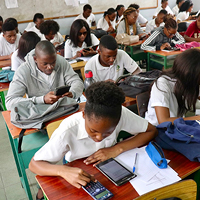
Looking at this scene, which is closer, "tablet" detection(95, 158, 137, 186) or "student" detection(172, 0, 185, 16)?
"tablet" detection(95, 158, 137, 186)

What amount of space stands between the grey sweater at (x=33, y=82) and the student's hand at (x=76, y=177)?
0.94 meters

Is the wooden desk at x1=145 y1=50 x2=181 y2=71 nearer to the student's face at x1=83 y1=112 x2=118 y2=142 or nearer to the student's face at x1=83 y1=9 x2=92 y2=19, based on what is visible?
the student's face at x1=83 y1=112 x2=118 y2=142

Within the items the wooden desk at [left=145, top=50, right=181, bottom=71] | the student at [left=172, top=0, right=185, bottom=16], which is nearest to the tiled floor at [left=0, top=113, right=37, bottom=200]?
the wooden desk at [left=145, top=50, right=181, bottom=71]

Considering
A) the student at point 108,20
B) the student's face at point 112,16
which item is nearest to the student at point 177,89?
the student at point 108,20

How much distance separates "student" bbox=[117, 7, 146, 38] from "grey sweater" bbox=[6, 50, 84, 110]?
2853mm

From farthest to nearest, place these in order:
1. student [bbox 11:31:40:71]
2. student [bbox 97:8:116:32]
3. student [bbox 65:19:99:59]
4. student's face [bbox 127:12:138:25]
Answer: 1. student [bbox 97:8:116:32]
2. student's face [bbox 127:12:138:25]
3. student [bbox 65:19:99:59]
4. student [bbox 11:31:40:71]

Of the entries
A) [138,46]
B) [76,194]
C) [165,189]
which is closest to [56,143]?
[76,194]

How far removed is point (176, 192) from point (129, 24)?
14.6ft

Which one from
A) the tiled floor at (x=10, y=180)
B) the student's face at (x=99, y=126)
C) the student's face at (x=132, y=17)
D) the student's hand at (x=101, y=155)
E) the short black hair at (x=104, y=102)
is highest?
the student's face at (x=132, y=17)

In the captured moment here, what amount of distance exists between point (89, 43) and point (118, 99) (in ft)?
9.53

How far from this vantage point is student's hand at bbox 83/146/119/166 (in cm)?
123

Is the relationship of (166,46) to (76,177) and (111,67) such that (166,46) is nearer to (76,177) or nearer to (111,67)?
(111,67)

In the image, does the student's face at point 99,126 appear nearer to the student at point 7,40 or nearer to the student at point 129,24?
the student at point 7,40

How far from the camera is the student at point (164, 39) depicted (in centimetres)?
378
